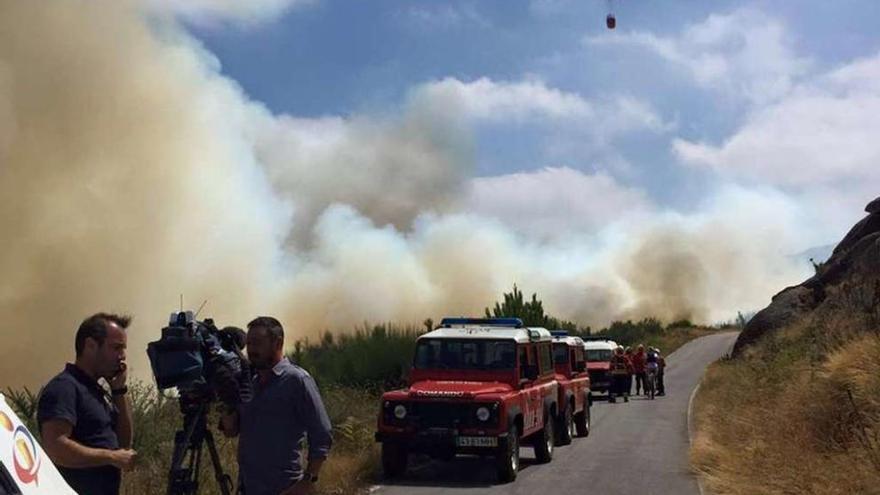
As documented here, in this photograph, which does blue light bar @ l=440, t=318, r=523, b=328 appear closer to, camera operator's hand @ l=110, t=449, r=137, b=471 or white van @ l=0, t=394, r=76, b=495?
camera operator's hand @ l=110, t=449, r=137, b=471

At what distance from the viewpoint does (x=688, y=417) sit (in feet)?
75.9

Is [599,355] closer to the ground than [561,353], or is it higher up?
higher up

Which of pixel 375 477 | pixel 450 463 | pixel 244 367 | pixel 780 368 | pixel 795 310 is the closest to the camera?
pixel 244 367

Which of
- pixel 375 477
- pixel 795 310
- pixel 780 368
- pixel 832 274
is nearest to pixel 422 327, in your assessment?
pixel 780 368

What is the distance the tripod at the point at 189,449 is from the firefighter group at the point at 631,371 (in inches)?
1047

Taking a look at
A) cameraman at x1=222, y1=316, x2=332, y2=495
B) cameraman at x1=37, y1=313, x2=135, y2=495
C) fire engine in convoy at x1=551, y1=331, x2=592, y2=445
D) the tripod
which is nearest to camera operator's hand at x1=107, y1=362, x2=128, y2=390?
cameraman at x1=37, y1=313, x2=135, y2=495

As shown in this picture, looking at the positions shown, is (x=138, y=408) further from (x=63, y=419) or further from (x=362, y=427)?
(x=63, y=419)

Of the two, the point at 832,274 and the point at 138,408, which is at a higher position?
the point at 832,274

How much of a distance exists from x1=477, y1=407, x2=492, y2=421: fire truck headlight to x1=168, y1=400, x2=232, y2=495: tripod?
7.23 m

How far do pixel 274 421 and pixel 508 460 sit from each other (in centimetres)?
758

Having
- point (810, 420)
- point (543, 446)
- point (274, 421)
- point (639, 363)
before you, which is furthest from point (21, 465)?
point (639, 363)

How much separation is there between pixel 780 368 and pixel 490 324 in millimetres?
8350

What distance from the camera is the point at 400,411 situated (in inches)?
483

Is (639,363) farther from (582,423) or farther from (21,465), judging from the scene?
(21,465)
